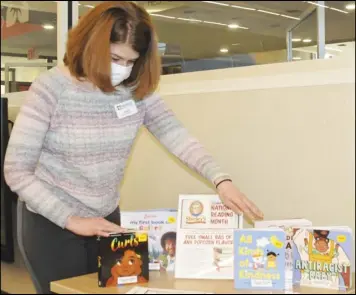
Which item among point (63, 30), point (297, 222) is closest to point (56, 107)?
point (297, 222)

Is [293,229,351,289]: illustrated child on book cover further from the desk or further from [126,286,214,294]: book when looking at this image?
[126,286,214,294]: book

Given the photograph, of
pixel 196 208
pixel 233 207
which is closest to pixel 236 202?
pixel 233 207

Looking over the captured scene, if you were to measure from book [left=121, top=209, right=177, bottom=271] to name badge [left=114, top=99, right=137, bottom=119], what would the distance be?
0.31 meters

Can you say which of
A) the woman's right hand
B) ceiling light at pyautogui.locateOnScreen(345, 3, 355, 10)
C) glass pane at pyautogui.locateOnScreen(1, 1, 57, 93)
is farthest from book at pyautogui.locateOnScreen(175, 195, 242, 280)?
glass pane at pyautogui.locateOnScreen(1, 1, 57, 93)

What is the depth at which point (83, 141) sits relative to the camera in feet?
4.96

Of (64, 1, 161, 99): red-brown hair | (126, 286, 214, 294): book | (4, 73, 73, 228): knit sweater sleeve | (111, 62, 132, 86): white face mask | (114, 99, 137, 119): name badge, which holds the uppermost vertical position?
(64, 1, 161, 99): red-brown hair

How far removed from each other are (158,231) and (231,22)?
3.76 ft

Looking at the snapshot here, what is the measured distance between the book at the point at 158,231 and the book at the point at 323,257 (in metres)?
0.37

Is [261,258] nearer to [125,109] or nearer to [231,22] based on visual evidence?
[125,109]

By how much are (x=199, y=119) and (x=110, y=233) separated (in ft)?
2.78

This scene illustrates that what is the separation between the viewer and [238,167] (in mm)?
2025

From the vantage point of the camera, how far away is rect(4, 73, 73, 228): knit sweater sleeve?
4.62ft

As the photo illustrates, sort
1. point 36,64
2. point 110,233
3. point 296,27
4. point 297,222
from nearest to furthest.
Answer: point 110,233 < point 297,222 < point 296,27 < point 36,64

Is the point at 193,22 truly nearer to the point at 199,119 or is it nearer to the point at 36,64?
the point at 199,119
